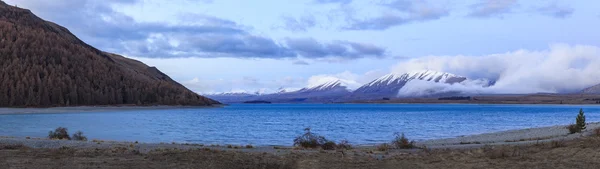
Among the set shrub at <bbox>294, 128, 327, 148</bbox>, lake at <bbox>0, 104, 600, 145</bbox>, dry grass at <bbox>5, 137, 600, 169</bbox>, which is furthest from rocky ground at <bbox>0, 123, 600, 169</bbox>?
lake at <bbox>0, 104, 600, 145</bbox>

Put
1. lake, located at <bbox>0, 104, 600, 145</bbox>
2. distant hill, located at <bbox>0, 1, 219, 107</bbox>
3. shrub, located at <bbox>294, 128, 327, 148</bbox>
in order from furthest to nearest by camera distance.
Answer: distant hill, located at <bbox>0, 1, 219, 107</bbox>
lake, located at <bbox>0, 104, 600, 145</bbox>
shrub, located at <bbox>294, 128, 327, 148</bbox>

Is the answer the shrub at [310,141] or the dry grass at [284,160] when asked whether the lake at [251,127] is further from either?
the dry grass at [284,160]

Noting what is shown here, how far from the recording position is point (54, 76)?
13825 centimetres

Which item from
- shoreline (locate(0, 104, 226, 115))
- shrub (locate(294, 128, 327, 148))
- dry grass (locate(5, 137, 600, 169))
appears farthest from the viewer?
shoreline (locate(0, 104, 226, 115))

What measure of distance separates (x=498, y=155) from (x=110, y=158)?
473 inches

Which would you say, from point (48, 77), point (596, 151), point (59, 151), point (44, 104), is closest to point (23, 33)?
point (48, 77)

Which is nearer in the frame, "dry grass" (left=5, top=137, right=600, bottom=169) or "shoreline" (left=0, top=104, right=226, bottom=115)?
"dry grass" (left=5, top=137, right=600, bottom=169)

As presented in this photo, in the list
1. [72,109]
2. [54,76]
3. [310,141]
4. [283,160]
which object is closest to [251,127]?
[310,141]

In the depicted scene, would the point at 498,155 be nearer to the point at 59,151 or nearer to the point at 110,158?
the point at 110,158

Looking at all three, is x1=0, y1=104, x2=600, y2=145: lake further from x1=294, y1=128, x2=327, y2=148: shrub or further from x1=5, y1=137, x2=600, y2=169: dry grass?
x1=5, y1=137, x2=600, y2=169: dry grass

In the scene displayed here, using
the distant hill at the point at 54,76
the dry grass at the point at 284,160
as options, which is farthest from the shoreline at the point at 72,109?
the dry grass at the point at 284,160

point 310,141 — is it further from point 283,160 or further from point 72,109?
point 72,109

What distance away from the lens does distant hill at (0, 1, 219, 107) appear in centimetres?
12888

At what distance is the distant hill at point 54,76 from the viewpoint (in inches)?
5074
